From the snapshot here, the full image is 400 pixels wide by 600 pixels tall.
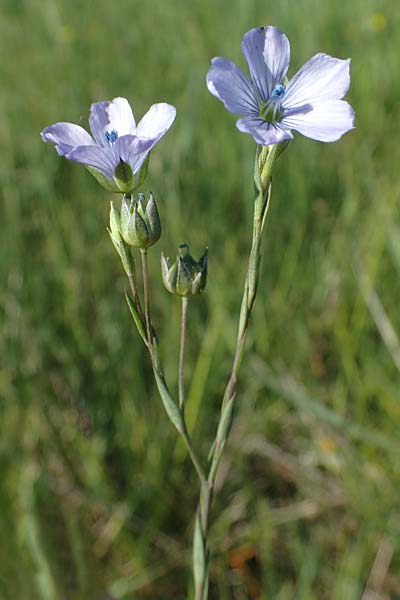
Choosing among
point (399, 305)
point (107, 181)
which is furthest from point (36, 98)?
point (107, 181)

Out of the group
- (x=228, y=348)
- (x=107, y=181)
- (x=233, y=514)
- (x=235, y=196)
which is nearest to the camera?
(x=107, y=181)

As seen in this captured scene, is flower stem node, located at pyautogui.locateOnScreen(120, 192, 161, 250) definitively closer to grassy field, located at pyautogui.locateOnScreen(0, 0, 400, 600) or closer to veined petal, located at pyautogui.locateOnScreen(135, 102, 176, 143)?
veined petal, located at pyautogui.locateOnScreen(135, 102, 176, 143)

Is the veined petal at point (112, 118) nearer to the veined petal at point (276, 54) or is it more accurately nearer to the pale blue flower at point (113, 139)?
the pale blue flower at point (113, 139)

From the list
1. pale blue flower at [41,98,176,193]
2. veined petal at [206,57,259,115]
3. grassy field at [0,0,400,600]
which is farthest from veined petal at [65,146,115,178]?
grassy field at [0,0,400,600]

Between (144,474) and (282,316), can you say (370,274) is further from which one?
(144,474)

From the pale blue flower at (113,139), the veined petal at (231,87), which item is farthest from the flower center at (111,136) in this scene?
the veined petal at (231,87)

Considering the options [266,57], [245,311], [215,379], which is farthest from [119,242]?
[215,379]
